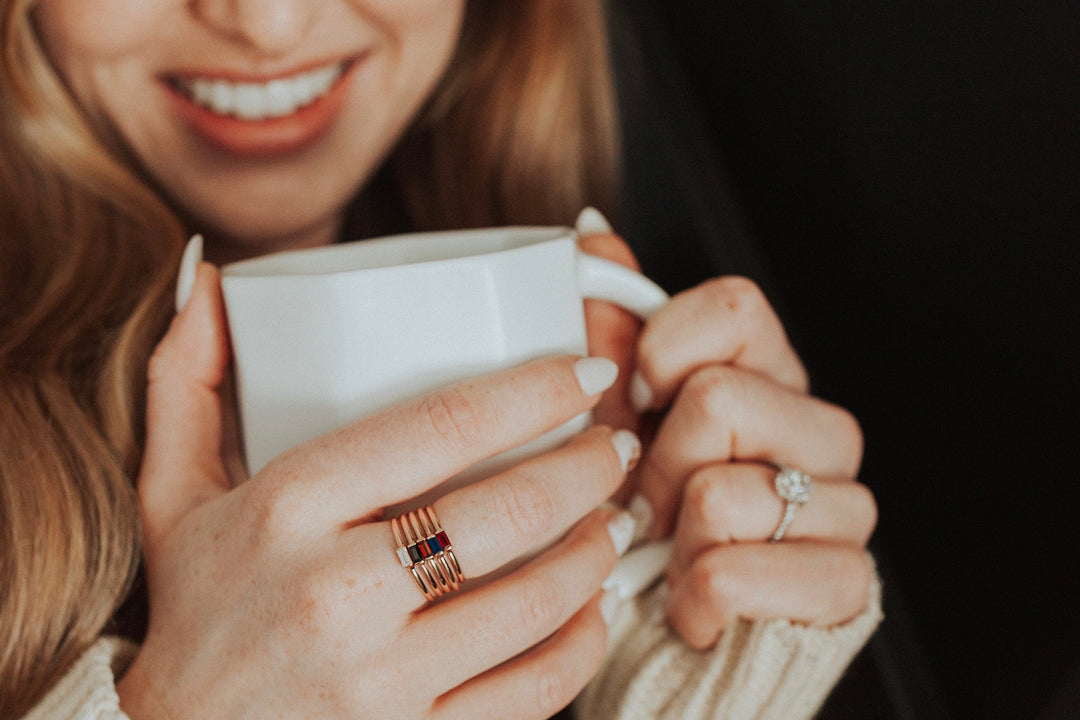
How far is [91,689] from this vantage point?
1.70 ft

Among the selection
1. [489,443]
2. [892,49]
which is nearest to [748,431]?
[489,443]

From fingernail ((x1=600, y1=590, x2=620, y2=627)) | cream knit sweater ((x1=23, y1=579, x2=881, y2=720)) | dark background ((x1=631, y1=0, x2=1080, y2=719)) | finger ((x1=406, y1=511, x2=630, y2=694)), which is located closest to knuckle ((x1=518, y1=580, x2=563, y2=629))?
finger ((x1=406, y1=511, x2=630, y2=694))

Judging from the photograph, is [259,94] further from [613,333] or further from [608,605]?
[608,605]

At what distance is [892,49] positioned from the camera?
901 millimetres

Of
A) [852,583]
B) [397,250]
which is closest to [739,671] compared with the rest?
[852,583]

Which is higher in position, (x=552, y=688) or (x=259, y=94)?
(x=259, y=94)

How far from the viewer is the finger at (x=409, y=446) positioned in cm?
46

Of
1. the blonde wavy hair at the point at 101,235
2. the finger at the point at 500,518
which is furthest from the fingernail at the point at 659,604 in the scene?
the blonde wavy hair at the point at 101,235

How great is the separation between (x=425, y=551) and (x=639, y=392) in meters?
0.28

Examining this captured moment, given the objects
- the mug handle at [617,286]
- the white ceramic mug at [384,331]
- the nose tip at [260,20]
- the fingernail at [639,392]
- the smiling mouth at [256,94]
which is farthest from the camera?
the smiling mouth at [256,94]

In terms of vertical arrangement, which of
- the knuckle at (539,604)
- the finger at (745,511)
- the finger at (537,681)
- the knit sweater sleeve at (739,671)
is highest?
the knuckle at (539,604)

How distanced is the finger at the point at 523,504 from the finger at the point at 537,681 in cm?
8

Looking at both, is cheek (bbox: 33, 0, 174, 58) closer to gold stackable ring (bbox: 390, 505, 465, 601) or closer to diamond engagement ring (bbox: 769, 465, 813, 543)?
gold stackable ring (bbox: 390, 505, 465, 601)

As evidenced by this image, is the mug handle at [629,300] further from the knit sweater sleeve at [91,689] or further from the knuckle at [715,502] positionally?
the knit sweater sleeve at [91,689]
